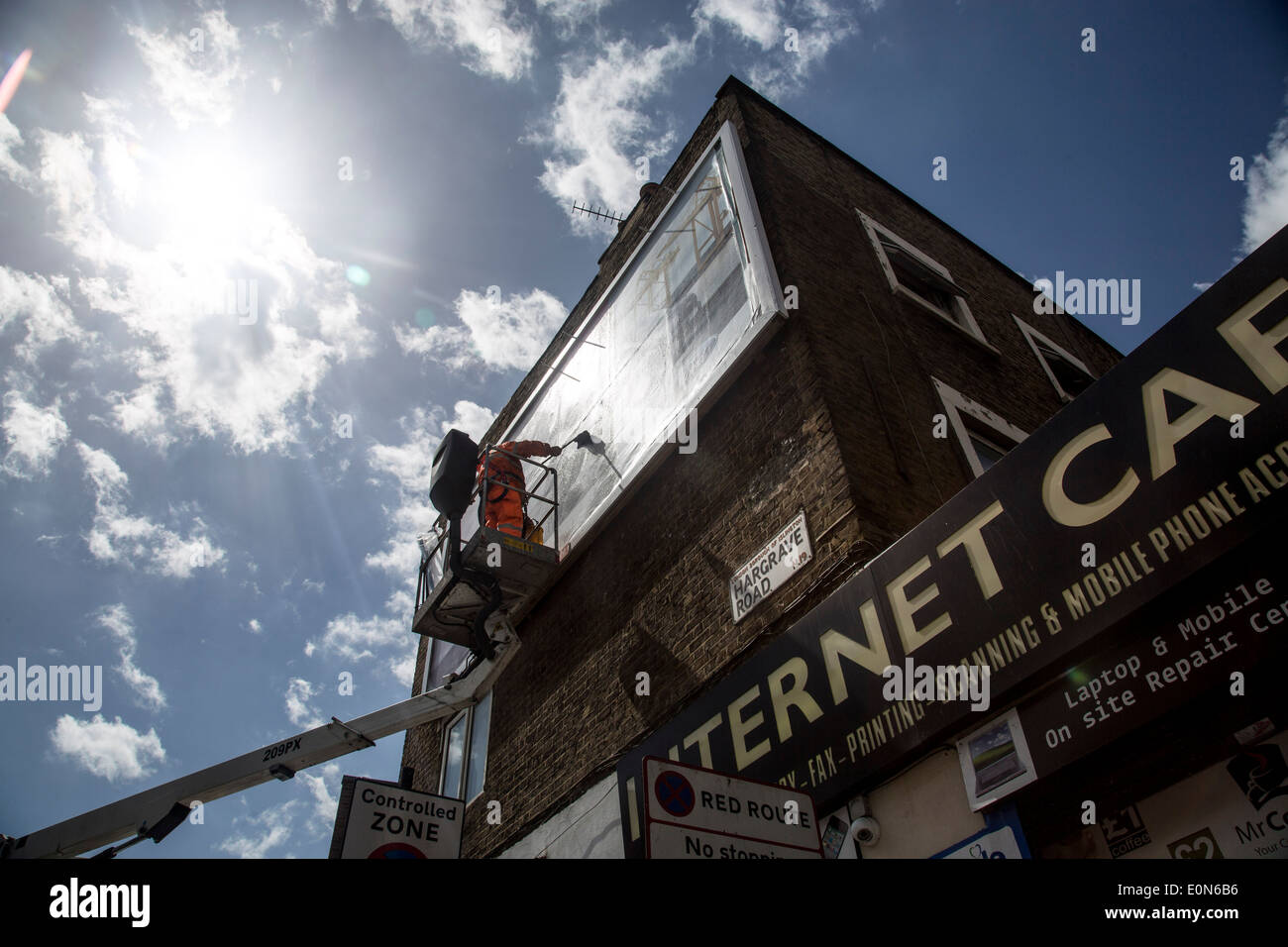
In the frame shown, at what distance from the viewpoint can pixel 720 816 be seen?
11.6 ft

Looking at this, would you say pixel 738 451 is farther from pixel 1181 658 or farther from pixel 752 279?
pixel 1181 658

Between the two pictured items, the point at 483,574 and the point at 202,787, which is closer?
the point at 202,787

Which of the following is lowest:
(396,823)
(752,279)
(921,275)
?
(396,823)

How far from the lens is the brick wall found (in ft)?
21.0

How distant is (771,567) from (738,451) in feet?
4.75

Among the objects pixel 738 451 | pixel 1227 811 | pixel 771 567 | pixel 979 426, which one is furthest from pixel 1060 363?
pixel 1227 811

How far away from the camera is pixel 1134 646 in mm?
3688

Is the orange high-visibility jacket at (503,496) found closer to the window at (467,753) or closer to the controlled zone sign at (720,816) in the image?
the window at (467,753)

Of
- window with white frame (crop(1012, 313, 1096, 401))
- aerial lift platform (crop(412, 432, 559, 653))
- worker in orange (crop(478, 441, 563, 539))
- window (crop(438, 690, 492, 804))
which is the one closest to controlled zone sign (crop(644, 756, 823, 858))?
aerial lift platform (crop(412, 432, 559, 653))

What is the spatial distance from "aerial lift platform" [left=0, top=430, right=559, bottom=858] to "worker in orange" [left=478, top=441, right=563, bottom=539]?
0.11 m

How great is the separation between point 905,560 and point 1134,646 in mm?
1414
